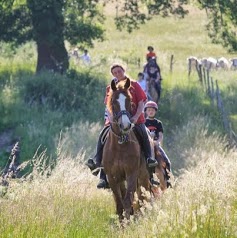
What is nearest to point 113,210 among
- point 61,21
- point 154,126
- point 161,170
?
point 161,170

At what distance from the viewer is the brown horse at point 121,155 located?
12335 mm

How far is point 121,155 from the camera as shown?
1266cm

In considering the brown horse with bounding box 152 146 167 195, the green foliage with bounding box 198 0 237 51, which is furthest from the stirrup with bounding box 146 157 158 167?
the green foliage with bounding box 198 0 237 51

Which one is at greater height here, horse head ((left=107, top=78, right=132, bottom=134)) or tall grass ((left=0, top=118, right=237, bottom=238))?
horse head ((left=107, top=78, right=132, bottom=134))

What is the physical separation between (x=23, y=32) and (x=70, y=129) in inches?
298

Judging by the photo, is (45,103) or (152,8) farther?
(152,8)

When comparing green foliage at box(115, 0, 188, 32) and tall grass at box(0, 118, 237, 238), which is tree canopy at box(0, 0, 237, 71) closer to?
green foliage at box(115, 0, 188, 32)

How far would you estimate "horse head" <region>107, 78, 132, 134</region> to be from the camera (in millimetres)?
12016

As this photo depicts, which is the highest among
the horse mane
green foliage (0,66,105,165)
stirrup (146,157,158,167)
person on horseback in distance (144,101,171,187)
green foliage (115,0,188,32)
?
green foliage (115,0,188,32)

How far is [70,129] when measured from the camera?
25.4 metres

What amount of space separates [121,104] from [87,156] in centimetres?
1064

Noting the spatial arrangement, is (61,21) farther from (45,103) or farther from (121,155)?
(121,155)

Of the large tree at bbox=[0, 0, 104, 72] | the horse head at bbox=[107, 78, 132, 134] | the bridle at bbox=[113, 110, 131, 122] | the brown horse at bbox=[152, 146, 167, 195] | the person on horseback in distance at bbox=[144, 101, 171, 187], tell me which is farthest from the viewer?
the large tree at bbox=[0, 0, 104, 72]

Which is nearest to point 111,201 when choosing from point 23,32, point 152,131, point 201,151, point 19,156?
point 152,131
